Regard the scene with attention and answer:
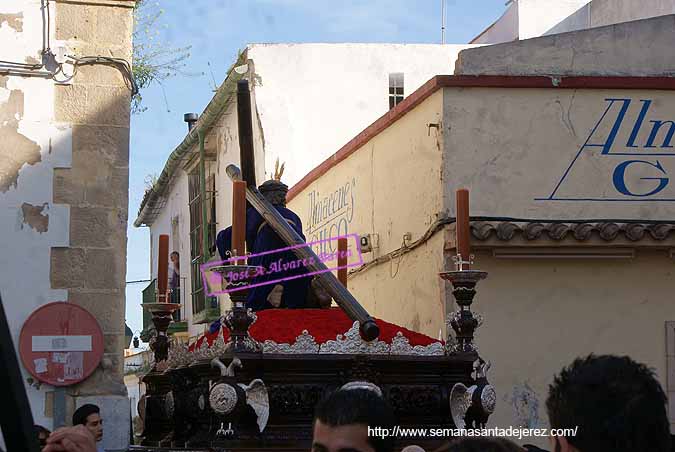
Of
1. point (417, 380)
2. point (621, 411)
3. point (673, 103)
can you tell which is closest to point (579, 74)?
point (673, 103)

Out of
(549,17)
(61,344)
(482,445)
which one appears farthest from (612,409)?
(549,17)

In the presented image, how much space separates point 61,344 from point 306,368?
2.10 meters

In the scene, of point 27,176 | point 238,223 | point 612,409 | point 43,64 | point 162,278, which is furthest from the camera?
point 43,64

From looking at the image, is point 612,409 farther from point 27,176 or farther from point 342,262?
point 27,176

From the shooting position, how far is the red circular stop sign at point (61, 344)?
6.22 m

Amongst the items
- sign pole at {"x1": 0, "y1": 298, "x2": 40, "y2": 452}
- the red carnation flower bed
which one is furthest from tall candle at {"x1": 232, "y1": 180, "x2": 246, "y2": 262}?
sign pole at {"x1": 0, "y1": 298, "x2": 40, "y2": 452}

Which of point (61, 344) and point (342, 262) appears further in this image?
point (61, 344)

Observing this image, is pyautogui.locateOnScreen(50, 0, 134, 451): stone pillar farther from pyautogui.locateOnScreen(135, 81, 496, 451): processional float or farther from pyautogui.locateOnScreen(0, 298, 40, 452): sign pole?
pyautogui.locateOnScreen(0, 298, 40, 452): sign pole

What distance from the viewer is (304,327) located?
15.6ft

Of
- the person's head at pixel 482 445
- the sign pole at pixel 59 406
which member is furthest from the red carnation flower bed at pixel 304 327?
the person's head at pixel 482 445

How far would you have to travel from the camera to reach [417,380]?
470cm

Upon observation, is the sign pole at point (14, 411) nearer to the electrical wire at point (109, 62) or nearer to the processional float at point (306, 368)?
the processional float at point (306, 368)

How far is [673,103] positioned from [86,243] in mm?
5188

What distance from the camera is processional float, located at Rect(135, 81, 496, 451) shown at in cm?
438
